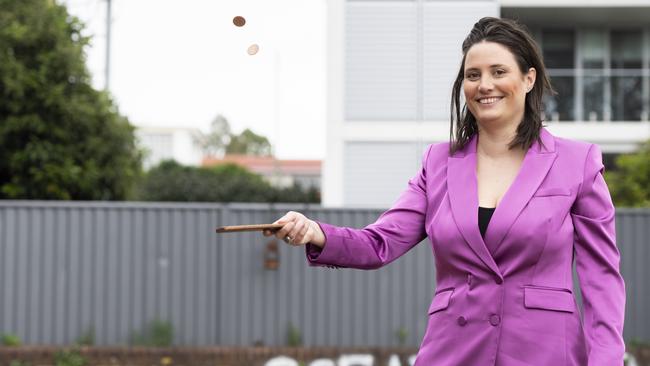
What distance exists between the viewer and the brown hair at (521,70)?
2.74 meters

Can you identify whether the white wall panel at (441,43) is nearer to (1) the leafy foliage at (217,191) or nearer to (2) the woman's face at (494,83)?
(1) the leafy foliage at (217,191)

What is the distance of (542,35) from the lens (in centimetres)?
1920

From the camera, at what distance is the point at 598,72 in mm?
19281

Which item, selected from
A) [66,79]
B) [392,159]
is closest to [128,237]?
[66,79]

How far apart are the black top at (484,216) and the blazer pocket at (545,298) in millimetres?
202

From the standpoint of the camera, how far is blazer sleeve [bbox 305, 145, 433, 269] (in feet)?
9.19

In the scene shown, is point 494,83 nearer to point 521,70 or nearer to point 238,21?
point 521,70

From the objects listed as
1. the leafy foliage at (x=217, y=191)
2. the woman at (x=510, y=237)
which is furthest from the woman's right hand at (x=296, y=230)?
the leafy foliage at (x=217, y=191)

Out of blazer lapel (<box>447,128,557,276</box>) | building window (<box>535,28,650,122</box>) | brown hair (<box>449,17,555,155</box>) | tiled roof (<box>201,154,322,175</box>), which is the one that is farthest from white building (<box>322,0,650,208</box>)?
tiled roof (<box>201,154,322,175</box>)

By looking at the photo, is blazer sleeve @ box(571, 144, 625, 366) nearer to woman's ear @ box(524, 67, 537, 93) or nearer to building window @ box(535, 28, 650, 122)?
woman's ear @ box(524, 67, 537, 93)

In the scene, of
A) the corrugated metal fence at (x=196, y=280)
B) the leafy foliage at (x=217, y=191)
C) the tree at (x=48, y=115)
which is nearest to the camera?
the corrugated metal fence at (x=196, y=280)

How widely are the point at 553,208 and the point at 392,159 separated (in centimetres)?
1408

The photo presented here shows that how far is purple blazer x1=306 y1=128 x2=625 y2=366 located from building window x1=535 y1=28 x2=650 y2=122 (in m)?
16.9

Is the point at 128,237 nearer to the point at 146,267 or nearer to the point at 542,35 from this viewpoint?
the point at 146,267
